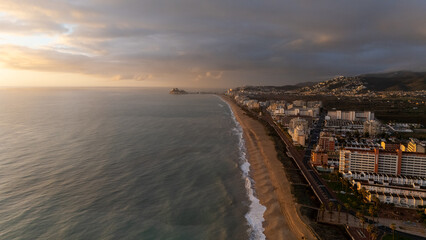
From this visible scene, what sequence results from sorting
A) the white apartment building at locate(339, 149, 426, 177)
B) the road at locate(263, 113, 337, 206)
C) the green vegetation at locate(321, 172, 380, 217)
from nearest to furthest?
the green vegetation at locate(321, 172, 380, 217) → the road at locate(263, 113, 337, 206) → the white apartment building at locate(339, 149, 426, 177)

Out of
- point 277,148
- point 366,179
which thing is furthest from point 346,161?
point 277,148

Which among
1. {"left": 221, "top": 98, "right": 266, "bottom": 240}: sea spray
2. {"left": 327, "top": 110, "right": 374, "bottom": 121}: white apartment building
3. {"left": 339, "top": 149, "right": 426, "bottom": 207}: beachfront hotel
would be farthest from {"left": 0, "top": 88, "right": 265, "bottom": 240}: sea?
{"left": 327, "top": 110, "right": 374, "bottom": 121}: white apartment building

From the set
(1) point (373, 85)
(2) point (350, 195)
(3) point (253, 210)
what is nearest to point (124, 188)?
(3) point (253, 210)

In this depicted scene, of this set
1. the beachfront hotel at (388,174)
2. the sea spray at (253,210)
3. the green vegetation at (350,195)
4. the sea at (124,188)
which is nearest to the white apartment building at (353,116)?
the sea at (124,188)

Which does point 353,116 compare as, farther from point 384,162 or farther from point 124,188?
point 124,188

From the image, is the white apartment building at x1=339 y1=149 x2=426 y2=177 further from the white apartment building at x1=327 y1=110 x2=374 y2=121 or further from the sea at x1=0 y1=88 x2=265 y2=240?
the white apartment building at x1=327 y1=110 x2=374 y2=121

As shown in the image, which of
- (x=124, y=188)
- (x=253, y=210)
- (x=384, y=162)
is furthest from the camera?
(x=384, y=162)

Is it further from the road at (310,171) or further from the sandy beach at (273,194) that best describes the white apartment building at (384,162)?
the sandy beach at (273,194)

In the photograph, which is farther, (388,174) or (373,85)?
(373,85)
